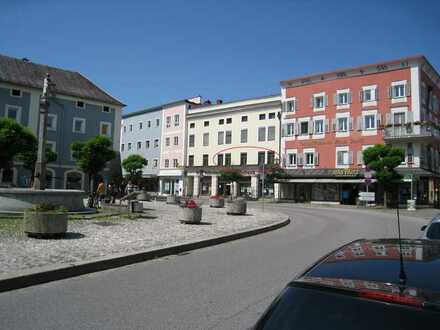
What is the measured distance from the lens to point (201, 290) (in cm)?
629

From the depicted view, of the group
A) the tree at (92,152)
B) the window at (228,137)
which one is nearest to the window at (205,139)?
the window at (228,137)

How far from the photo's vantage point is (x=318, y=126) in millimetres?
47750

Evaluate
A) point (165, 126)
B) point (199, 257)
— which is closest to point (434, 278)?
point (199, 257)

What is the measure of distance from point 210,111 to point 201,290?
181ft

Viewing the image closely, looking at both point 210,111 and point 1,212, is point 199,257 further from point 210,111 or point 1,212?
point 210,111

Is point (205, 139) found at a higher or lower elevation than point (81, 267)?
higher

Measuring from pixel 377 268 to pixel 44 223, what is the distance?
932cm

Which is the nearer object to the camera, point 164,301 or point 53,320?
point 53,320

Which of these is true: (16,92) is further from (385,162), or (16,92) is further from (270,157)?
(385,162)

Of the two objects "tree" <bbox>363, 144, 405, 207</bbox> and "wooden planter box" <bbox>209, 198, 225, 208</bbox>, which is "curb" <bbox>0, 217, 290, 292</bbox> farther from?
"tree" <bbox>363, 144, 405, 207</bbox>

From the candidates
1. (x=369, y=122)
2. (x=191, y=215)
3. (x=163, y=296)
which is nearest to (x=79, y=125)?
(x=369, y=122)

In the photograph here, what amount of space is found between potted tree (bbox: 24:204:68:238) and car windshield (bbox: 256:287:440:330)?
9.09m

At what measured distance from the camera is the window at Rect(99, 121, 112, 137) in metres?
54.0

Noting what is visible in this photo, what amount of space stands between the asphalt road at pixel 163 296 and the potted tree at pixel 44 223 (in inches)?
127
